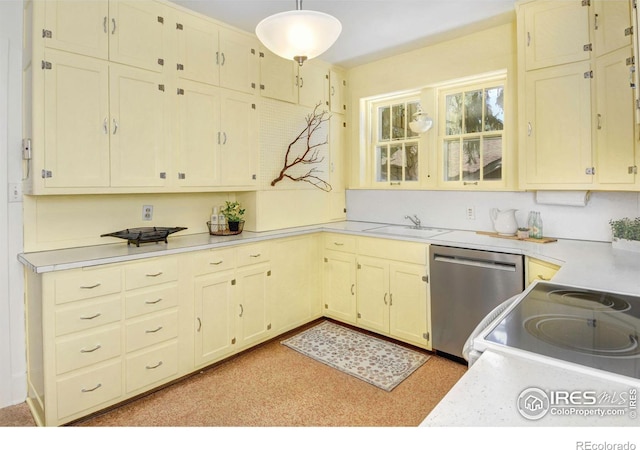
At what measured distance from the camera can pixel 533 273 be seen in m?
2.41

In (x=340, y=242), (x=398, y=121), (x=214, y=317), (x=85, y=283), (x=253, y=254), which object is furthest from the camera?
(x=398, y=121)

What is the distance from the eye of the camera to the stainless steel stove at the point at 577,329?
0.92m

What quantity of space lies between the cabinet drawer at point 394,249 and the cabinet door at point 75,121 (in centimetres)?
204

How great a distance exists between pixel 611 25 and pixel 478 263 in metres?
1.68

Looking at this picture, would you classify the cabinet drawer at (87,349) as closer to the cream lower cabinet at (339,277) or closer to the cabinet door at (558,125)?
the cream lower cabinet at (339,277)

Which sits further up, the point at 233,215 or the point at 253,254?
the point at 233,215

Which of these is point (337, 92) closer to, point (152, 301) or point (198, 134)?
point (198, 134)

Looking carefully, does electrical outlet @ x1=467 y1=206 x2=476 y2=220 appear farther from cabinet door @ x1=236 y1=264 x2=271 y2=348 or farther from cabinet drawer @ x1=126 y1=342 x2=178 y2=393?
cabinet drawer @ x1=126 y1=342 x2=178 y2=393

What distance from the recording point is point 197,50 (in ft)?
9.25

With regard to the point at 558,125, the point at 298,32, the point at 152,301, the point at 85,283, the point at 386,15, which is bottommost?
the point at 152,301

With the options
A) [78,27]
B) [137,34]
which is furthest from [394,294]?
[78,27]

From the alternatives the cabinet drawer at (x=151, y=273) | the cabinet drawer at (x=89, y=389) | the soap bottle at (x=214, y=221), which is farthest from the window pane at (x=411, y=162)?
the cabinet drawer at (x=89, y=389)
